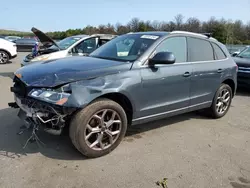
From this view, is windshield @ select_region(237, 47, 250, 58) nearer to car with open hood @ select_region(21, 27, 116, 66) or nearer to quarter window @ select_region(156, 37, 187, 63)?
car with open hood @ select_region(21, 27, 116, 66)

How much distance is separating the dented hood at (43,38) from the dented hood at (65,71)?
4.87 m

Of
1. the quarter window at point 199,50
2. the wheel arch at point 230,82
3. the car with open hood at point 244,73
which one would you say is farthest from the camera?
the car with open hood at point 244,73

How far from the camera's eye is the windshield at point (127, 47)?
3889mm

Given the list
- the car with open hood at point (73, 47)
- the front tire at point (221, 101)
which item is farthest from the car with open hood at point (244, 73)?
the car with open hood at point (73, 47)

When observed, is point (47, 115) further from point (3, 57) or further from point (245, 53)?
point (3, 57)

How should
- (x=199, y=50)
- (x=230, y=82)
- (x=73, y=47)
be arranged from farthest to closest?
(x=73, y=47) → (x=230, y=82) → (x=199, y=50)

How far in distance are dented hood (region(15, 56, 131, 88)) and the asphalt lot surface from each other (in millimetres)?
993

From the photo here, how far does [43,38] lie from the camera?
340 inches

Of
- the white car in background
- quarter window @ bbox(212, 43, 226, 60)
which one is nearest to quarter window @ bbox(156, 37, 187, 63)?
quarter window @ bbox(212, 43, 226, 60)

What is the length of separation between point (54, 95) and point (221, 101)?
3.61 m

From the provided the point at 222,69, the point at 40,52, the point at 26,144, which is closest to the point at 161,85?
the point at 222,69

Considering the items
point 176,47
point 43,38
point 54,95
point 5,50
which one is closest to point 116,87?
point 54,95

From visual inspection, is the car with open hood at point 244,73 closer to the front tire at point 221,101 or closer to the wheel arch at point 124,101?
the front tire at point 221,101

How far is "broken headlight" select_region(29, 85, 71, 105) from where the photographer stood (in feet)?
9.70
